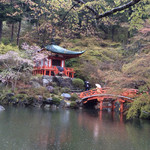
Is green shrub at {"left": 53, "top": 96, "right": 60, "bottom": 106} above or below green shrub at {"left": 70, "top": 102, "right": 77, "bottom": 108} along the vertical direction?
above

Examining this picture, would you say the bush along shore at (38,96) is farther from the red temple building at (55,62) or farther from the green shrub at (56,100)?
the red temple building at (55,62)

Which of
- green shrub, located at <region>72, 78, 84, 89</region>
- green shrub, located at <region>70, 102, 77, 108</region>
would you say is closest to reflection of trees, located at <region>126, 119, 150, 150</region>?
green shrub, located at <region>70, 102, 77, 108</region>

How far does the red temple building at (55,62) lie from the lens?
1938 centimetres

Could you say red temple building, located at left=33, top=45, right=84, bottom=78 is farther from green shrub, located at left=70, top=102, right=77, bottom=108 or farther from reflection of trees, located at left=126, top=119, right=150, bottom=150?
reflection of trees, located at left=126, top=119, right=150, bottom=150

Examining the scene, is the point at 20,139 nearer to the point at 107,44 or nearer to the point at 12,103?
the point at 12,103

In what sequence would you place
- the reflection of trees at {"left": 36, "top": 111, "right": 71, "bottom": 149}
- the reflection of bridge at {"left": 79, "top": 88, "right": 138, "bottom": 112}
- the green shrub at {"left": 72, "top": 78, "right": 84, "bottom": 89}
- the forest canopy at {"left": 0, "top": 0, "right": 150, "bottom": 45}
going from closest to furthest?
the forest canopy at {"left": 0, "top": 0, "right": 150, "bottom": 45}, the reflection of trees at {"left": 36, "top": 111, "right": 71, "bottom": 149}, the reflection of bridge at {"left": 79, "top": 88, "right": 138, "bottom": 112}, the green shrub at {"left": 72, "top": 78, "right": 84, "bottom": 89}

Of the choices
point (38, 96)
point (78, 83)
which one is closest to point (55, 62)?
point (78, 83)

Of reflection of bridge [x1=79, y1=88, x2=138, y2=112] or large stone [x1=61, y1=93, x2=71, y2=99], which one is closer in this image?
reflection of bridge [x1=79, y1=88, x2=138, y2=112]

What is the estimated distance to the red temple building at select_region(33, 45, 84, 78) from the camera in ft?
63.6

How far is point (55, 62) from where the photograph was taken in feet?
68.5

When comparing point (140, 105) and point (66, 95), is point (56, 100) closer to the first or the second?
point (66, 95)

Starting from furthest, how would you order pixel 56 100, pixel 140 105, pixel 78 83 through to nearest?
1. pixel 78 83
2. pixel 56 100
3. pixel 140 105

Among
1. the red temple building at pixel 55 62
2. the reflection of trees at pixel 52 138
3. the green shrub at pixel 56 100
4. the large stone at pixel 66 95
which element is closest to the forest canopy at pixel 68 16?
the red temple building at pixel 55 62

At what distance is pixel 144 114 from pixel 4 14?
15639 mm
